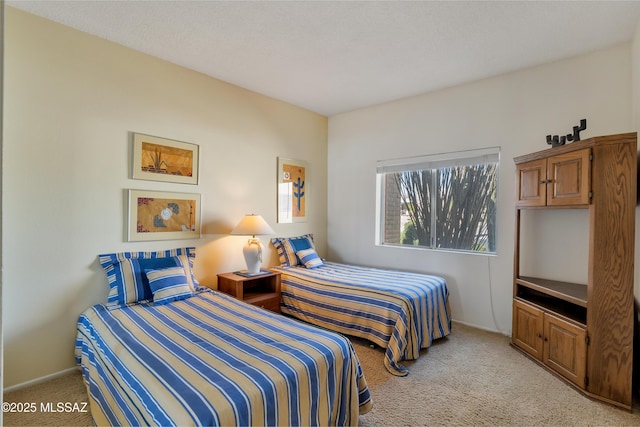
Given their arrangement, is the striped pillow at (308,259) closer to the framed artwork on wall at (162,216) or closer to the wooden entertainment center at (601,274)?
the framed artwork on wall at (162,216)

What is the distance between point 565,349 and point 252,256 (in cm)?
292

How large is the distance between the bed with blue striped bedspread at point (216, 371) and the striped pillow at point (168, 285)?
0.84 ft

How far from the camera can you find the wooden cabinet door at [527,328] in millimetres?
2703

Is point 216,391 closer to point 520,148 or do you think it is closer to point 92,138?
point 92,138

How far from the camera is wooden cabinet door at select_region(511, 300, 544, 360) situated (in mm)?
2703

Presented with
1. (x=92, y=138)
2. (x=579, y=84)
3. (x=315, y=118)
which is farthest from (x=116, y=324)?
(x=579, y=84)

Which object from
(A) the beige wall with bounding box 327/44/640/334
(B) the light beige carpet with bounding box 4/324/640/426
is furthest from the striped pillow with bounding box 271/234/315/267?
(B) the light beige carpet with bounding box 4/324/640/426

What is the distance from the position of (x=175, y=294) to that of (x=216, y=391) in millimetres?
1532

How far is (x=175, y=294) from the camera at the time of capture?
107 inches

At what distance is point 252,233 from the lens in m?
3.47

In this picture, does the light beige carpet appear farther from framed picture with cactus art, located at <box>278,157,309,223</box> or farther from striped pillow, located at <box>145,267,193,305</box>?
framed picture with cactus art, located at <box>278,157,309,223</box>

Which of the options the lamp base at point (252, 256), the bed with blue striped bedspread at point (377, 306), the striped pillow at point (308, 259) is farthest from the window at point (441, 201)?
the lamp base at point (252, 256)

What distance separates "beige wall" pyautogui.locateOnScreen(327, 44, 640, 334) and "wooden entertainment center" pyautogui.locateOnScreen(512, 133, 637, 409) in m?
0.68

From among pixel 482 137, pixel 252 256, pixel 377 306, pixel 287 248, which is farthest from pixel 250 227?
pixel 482 137
